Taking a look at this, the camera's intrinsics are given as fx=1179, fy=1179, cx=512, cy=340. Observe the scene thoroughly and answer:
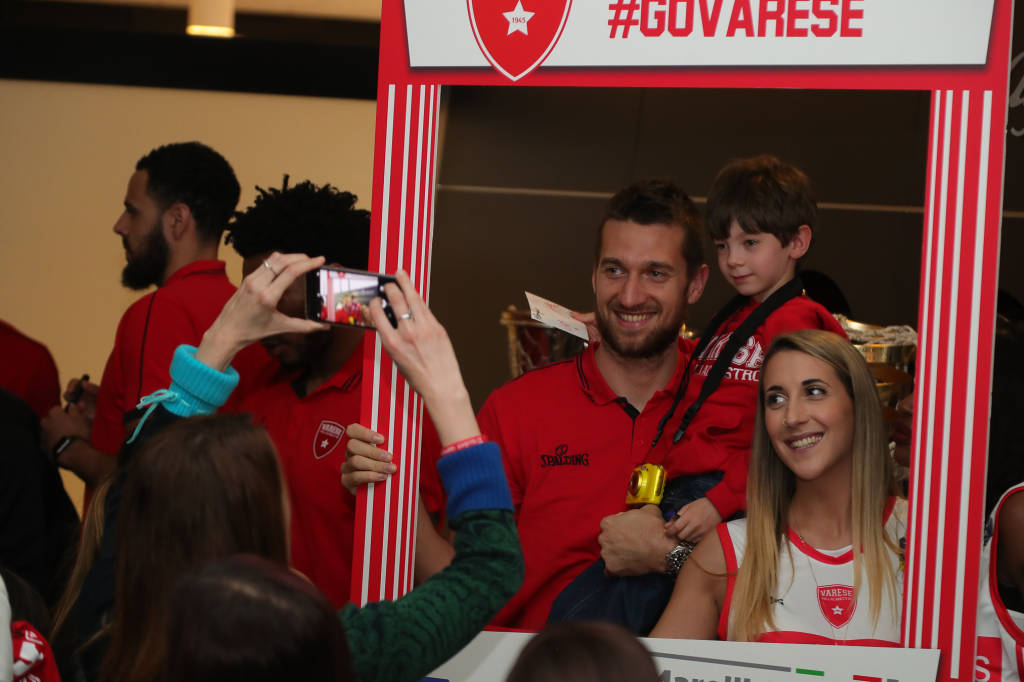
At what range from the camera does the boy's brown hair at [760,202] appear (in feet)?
8.59

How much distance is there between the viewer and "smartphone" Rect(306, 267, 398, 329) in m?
1.77

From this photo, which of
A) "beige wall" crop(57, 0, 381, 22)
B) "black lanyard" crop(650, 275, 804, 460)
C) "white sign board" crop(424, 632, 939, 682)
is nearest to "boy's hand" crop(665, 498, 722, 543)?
"black lanyard" crop(650, 275, 804, 460)

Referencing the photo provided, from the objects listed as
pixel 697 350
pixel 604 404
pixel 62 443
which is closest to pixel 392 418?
pixel 604 404

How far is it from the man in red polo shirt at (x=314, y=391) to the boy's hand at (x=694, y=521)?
56cm

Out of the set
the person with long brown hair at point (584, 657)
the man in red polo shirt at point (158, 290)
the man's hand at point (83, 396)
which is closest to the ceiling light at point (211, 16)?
A: the man in red polo shirt at point (158, 290)

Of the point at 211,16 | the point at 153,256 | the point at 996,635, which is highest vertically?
the point at 211,16

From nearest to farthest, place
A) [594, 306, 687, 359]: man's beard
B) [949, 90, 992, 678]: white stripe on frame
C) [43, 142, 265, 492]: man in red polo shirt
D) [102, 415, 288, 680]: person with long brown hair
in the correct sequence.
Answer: [102, 415, 288, 680]: person with long brown hair < [949, 90, 992, 678]: white stripe on frame < [594, 306, 687, 359]: man's beard < [43, 142, 265, 492]: man in red polo shirt

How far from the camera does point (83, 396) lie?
3492mm

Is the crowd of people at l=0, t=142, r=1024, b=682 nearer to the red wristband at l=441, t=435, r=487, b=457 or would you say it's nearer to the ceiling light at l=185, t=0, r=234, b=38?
the red wristband at l=441, t=435, r=487, b=457

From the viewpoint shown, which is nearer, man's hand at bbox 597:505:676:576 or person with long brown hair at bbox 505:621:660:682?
person with long brown hair at bbox 505:621:660:682

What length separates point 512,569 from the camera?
1.43 m

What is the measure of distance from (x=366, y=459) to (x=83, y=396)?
181cm

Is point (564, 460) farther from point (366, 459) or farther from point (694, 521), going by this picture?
point (366, 459)

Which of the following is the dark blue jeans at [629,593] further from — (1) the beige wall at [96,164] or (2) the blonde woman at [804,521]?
(1) the beige wall at [96,164]
